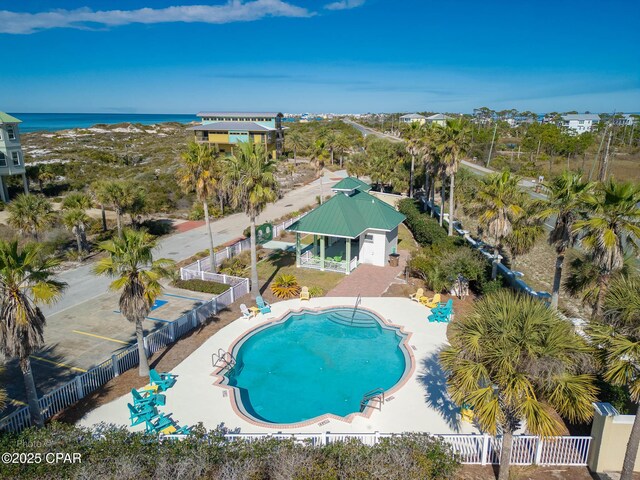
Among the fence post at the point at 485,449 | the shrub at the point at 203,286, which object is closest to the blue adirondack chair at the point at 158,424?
the fence post at the point at 485,449

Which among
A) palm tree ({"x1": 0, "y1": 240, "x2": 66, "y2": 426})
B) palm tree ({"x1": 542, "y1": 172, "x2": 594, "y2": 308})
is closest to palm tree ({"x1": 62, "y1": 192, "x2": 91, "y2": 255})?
palm tree ({"x1": 0, "y1": 240, "x2": 66, "y2": 426})

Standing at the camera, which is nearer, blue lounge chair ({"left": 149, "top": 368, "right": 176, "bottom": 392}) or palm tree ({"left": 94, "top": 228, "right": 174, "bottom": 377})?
palm tree ({"left": 94, "top": 228, "right": 174, "bottom": 377})

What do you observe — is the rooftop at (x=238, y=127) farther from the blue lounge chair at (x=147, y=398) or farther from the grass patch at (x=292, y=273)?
the blue lounge chair at (x=147, y=398)

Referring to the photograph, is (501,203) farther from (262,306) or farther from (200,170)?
(200,170)

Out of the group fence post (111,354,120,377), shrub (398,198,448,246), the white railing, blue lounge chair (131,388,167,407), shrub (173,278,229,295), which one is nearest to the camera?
blue lounge chair (131,388,167,407)

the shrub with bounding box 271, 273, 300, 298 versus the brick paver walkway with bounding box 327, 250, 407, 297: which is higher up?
the shrub with bounding box 271, 273, 300, 298

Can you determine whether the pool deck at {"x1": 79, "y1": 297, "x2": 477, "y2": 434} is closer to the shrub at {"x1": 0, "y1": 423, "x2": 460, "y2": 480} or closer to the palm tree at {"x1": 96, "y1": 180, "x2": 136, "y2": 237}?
the shrub at {"x1": 0, "y1": 423, "x2": 460, "y2": 480}
